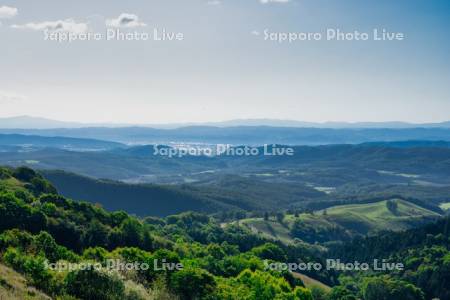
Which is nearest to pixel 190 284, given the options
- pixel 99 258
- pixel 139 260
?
pixel 139 260

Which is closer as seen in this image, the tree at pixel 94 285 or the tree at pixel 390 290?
the tree at pixel 94 285

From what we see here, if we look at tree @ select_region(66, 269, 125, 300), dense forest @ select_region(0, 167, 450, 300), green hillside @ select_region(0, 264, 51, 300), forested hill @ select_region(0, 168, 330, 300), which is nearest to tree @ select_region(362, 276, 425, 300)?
dense forest @ select_region(0, 167, 450, 300)

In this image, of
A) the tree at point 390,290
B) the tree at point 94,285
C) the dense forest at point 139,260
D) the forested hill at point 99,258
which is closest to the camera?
the tree at point 94,285

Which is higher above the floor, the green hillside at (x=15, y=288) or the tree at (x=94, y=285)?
the green hillside at (x=15, y=288)

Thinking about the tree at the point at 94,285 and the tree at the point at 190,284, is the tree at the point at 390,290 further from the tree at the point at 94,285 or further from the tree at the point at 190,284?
the tree at the point at 94,285

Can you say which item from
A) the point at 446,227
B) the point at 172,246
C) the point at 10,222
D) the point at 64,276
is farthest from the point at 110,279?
the point at 446,227

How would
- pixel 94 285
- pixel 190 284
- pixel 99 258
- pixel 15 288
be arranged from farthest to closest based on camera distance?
pixel 99 258
pixel 190 284
pixel 94 285
pixel 15 288

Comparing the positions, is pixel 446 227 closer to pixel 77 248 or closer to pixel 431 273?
pixel 431 273

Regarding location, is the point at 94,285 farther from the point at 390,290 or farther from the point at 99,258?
the point at 390,290

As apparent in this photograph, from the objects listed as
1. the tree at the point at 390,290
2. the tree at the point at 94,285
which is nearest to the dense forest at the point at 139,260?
the tree at the point at 94,285
